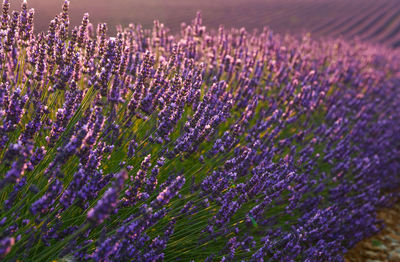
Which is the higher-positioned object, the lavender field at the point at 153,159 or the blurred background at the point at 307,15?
the blurred background at the point at 307,15

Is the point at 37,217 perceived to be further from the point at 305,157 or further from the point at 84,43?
the point at 305,157

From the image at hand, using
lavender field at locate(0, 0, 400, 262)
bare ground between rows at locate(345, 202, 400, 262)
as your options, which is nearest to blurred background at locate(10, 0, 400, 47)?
A: lavender field at locate(0, 0, 400, 262)

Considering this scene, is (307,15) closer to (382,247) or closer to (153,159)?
(382,247)

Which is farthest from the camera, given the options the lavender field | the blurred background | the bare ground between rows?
the blurred background

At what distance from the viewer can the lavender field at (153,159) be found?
62.0 inches

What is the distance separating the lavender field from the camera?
5.16 ft

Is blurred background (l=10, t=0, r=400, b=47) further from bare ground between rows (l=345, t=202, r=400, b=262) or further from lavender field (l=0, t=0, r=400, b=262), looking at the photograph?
bare ground between rows (l=345, t=202, r=400, b=262)

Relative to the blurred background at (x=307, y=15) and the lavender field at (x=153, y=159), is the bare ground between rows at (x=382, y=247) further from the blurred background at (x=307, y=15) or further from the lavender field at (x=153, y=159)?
the blurred background at (x=307, y=15)

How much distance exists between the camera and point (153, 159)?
2539 mm

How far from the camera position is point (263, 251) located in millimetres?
2002

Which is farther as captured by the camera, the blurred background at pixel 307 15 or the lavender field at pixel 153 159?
the blurred background at pixel 307 15

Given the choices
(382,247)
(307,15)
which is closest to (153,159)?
(382,247)

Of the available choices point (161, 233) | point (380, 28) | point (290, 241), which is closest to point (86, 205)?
point (161, 233)

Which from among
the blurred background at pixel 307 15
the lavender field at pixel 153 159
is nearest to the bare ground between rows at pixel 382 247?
the lavender field at pixel 153 159
